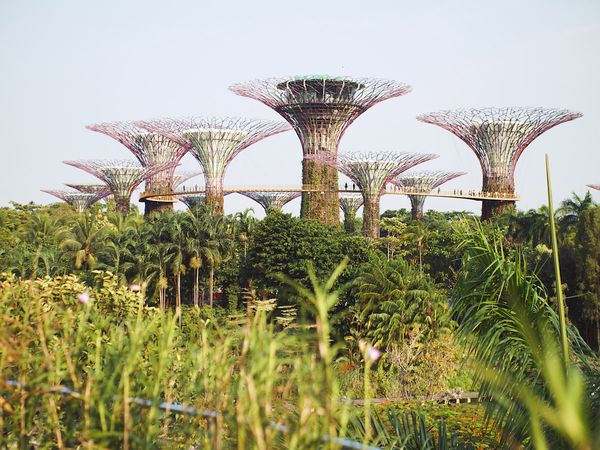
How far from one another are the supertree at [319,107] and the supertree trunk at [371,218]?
189 centimetres

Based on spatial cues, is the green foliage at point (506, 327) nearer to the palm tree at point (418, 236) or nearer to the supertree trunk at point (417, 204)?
the palm tree at point (418, 236)

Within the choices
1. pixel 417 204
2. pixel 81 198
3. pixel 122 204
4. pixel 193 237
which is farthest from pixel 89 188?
pixel 193 237

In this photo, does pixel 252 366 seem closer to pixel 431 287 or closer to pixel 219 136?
pixel 431 287

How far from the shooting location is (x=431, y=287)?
21188 millimetres

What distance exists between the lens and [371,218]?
42531 millimetres

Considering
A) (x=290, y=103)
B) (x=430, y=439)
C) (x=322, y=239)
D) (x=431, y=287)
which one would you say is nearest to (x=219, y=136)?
(x=290, y=103)

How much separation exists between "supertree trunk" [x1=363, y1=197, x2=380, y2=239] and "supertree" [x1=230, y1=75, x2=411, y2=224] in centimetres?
189

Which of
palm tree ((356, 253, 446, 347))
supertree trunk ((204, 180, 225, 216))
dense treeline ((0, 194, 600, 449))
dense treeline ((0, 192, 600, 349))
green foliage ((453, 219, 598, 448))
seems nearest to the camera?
dense treeline ((0, 194, 600, 449))

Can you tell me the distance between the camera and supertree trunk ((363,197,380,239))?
4234 cm

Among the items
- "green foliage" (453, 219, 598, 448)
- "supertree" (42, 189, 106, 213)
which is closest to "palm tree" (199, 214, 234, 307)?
"green foliage" (453, 219, 598, 448)

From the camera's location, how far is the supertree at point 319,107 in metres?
41.1

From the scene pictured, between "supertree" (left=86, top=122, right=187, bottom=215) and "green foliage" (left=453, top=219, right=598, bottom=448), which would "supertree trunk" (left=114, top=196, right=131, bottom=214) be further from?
"green foliage" (left=453, top=219, right=598, bottom=448)

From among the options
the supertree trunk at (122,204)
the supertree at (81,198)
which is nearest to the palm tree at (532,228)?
the supertree trunk at (122,204)

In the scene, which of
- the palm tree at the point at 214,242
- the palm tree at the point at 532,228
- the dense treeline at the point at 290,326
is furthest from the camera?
the palm tree at the point at 532,228
